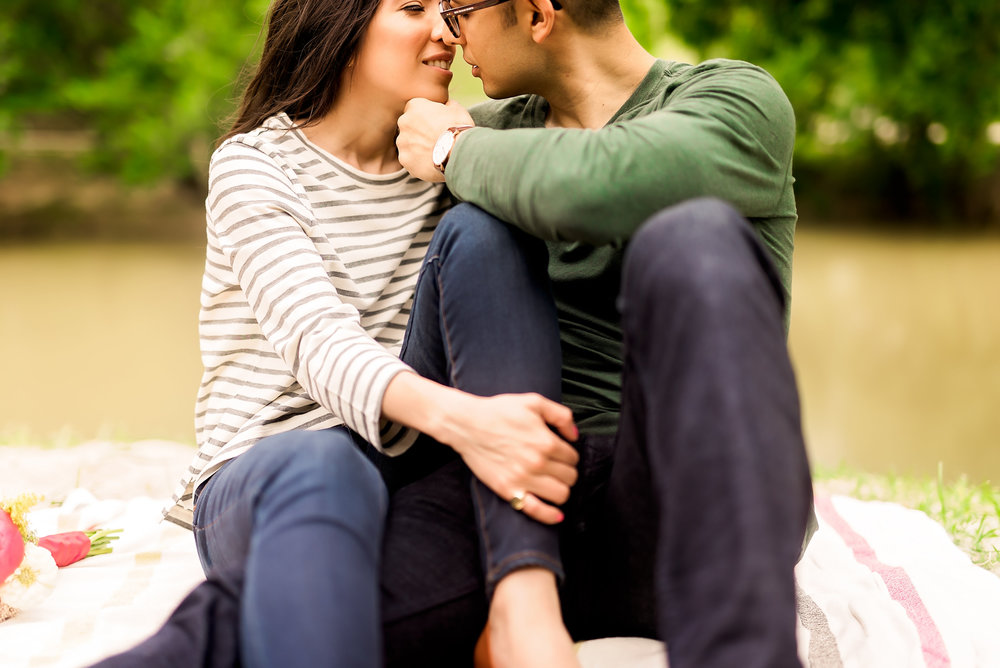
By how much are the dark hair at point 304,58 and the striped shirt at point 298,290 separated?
0.07m

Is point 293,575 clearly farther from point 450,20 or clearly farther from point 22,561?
point 450,20

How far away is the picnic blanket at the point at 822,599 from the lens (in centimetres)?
151

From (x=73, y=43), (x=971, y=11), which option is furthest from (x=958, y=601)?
(x=73, y=43)

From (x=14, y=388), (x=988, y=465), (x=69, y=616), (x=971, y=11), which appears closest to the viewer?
(x=69, y=616)

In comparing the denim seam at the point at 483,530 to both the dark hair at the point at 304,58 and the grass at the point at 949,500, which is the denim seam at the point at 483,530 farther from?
the grass at the point at 949,500

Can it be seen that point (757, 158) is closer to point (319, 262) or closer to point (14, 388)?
point (319, 262)

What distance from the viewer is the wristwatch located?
4.93 feet

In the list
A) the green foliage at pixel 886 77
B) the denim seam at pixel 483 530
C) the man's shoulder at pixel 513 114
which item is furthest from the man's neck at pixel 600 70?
the green foliage at pixel 886 77

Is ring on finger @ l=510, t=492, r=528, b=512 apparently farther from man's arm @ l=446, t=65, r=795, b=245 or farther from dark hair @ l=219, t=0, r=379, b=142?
dark hair @ l=219, t=0, r=379, b=142

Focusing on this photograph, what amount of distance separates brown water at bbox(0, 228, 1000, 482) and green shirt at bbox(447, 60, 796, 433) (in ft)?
6.80

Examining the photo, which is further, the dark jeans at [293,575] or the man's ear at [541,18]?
the man's ear at [541,18]

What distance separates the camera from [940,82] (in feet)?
30.6

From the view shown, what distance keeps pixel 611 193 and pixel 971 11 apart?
29.2 feet

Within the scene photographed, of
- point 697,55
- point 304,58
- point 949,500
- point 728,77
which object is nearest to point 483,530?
point 728,77
